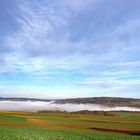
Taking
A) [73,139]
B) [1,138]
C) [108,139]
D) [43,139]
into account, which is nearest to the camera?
[1,138]

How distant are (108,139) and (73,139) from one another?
5.15 metres

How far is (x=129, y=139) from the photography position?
137ft

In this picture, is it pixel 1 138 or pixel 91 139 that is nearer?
pixel 1 138

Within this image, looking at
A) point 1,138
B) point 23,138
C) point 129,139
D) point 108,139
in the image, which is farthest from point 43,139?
point 129,139

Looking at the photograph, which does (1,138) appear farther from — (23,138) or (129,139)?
(129,139)

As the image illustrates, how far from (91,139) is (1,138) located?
11525mm

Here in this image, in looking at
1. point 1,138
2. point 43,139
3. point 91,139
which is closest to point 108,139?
point 91,139

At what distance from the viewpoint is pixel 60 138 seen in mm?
38344

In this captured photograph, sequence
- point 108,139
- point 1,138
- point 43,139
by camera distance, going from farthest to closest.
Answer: point 108,139
point 43,139
point 1,138

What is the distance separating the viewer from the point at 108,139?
40.7 meters

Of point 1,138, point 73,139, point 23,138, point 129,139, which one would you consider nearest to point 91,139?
point 73,139

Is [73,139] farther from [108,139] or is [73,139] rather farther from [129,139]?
[129,139]

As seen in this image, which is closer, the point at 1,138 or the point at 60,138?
the point at 1,138

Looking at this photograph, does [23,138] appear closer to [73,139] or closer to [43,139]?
[43,139]
